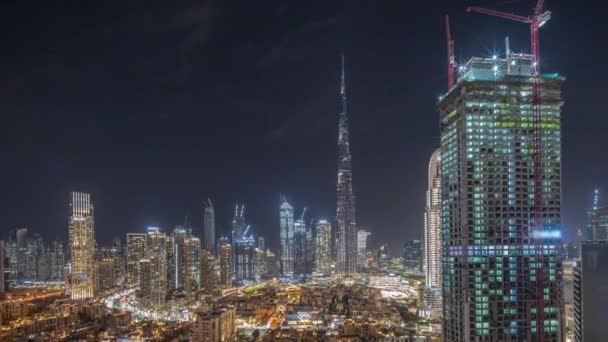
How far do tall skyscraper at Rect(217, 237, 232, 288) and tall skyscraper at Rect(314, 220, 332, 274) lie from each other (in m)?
6.33

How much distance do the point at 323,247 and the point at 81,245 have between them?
15.9 m

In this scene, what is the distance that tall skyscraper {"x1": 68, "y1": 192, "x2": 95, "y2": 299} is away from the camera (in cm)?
2339

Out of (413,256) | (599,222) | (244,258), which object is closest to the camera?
(599,222)

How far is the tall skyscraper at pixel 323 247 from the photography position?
35000mm

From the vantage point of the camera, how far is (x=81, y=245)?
2409cm

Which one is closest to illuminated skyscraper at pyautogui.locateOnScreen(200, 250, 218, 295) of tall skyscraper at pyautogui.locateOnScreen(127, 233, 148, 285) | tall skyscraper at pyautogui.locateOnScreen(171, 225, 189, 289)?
tall skyscraper at pyautogui.locateOnScreen(171, 225, 189, 289)

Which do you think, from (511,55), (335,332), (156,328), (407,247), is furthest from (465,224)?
(407,247)

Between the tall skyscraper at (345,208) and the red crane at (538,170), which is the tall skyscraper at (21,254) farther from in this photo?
the red crane at (538,170)

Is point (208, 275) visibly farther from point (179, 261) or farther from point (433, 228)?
point (433, 228)

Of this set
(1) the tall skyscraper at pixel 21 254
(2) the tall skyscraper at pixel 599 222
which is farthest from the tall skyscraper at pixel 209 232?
(2) the tall skyscraper at pixel 599 222

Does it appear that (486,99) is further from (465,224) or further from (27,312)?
(27,312)

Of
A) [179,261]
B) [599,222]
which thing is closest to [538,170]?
[599,222]

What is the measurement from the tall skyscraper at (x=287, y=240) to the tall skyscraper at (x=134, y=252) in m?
10.5

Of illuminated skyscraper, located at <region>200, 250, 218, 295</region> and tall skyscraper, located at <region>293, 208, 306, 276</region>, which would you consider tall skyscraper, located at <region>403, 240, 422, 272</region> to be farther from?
illuminated skyscraper, located at <region>200, 250, 218, 295</region>
